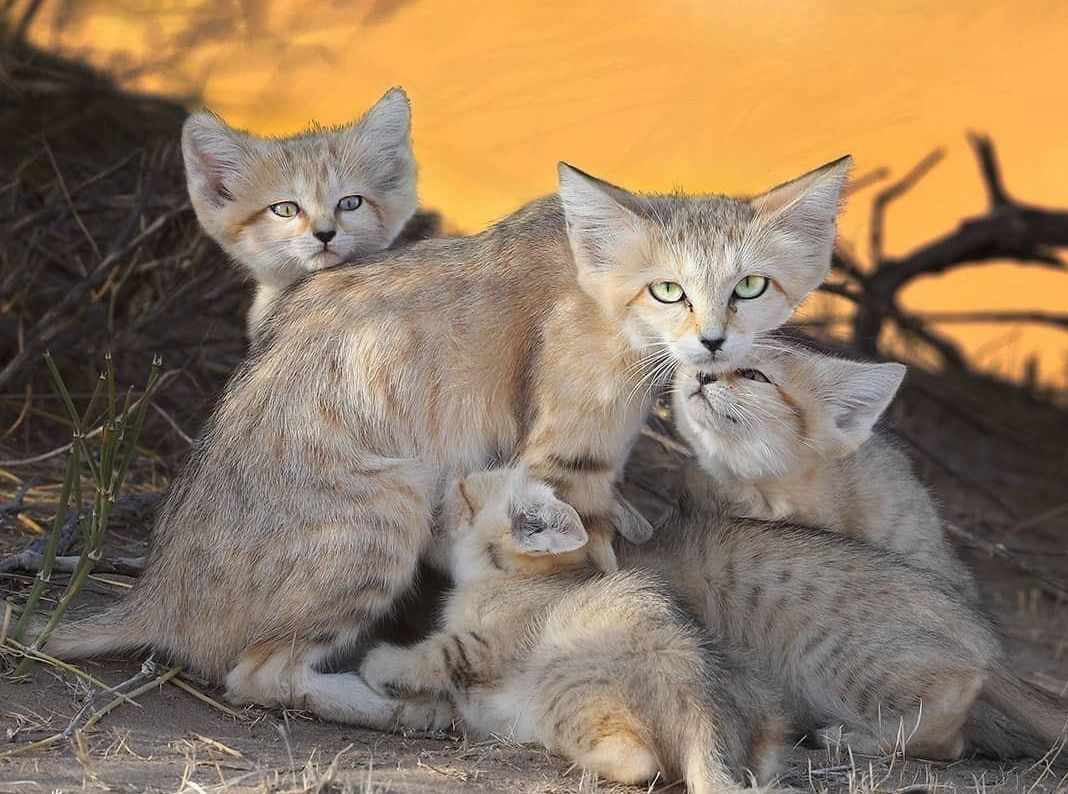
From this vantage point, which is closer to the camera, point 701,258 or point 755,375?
point 701,258

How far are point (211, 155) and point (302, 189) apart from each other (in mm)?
432

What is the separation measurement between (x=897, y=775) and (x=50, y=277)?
212 inches

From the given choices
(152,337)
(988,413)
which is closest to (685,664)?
(152,337)

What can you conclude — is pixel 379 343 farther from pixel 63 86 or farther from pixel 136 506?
pixel 63 86

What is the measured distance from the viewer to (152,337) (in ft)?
21.9

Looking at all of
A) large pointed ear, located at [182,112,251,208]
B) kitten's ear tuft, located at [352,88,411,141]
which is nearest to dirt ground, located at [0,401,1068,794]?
large pointed ear, located at [182,112,251,208]

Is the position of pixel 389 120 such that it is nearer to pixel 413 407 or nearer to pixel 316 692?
pixel 413 407

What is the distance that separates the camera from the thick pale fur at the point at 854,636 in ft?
12.3

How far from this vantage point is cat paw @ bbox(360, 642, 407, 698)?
3.84 metres

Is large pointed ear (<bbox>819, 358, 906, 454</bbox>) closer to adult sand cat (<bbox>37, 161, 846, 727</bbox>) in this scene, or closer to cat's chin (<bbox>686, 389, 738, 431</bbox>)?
cat's chin (<bbox>686, 389, 738, 431</bbox>)

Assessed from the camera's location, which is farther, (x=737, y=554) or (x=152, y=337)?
(x=152, y=337)

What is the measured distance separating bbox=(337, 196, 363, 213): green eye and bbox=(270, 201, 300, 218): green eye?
0.53 ft

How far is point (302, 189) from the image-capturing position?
15.3 feet

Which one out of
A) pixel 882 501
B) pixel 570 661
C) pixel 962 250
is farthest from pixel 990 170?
pixel 570 661
